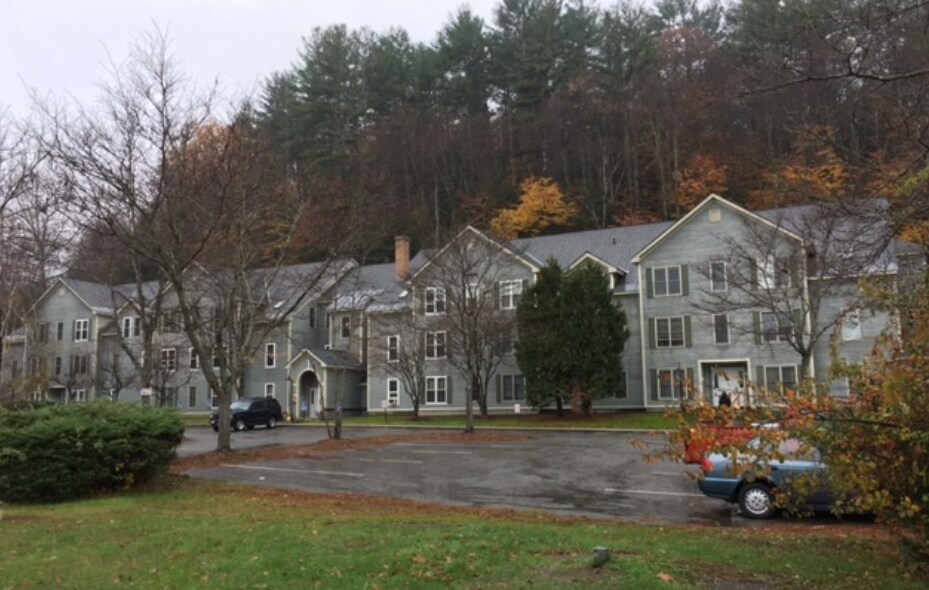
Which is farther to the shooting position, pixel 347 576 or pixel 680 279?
pixel 680 279

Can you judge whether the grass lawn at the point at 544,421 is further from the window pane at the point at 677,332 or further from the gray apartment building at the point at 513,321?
the window pane at the point at 677,332

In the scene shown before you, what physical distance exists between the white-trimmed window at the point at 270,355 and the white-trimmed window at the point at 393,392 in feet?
29.8

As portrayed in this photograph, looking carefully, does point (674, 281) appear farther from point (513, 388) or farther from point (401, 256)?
point (401, 256)

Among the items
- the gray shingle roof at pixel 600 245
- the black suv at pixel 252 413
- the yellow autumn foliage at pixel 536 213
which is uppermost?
the yellow autumn foliage at pixel 536 213

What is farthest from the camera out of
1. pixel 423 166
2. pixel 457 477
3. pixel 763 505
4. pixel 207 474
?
pixel 423 166

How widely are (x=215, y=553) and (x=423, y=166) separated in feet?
189

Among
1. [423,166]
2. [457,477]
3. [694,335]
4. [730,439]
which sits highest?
[423,166]

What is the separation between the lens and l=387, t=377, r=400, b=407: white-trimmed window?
150 ft

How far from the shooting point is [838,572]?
7.64 meters

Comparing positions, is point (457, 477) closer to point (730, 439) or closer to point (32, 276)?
point (730, 439)

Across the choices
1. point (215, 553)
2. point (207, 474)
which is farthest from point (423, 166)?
point (215, 553)

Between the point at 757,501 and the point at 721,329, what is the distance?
26.0 m

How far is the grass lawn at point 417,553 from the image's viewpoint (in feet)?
24.0

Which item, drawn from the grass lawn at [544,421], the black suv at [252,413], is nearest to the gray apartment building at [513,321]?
the grass lawn at [544,421]
